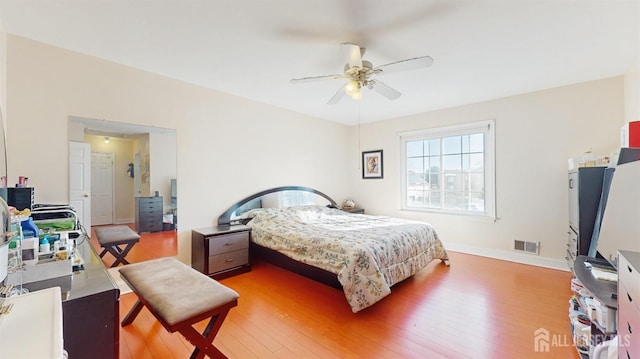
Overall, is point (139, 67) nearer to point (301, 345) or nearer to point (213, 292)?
point (213, 292)

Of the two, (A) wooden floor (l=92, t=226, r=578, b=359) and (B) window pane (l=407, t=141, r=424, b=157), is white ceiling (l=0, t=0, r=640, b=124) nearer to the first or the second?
(B) window pane (l=407, t=141, r=424, b=157)

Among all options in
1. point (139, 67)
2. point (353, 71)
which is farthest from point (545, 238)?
point (139, 67)

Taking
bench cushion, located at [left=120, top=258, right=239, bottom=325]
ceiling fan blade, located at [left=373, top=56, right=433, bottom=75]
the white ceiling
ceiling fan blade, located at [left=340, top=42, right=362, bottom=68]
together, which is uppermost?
the white ceiling

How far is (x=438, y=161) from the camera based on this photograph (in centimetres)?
459

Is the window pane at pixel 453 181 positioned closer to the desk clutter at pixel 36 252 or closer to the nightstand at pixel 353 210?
the nightstand at pixel 353 210

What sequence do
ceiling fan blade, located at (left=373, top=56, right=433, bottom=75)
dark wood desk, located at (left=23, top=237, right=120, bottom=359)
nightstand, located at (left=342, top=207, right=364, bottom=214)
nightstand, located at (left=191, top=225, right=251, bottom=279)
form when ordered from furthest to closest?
nightstand, located at (left=342, top=207, right=364, bottom=214) < nightstand, located at (left=191, top=225, right=251, bottom=279) < ceiling fan blade, located at (left=373, top=56, right=433, bottom=75) < dark wood desk, located at (left=23, top=237, right=120, bottom=359)

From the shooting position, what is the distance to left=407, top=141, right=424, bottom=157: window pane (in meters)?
4.82

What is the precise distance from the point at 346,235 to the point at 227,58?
2.22 metres

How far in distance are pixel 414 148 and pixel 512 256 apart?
2.27m

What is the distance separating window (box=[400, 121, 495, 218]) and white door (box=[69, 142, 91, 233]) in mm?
4571

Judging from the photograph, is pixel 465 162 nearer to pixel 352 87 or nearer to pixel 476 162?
pixel 476 162

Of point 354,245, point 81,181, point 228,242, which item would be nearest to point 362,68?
point 354,245

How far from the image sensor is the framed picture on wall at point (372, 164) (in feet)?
17.3

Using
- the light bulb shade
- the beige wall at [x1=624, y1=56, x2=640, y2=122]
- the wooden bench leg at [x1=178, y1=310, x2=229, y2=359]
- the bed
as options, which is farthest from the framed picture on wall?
the wooden bench leg at [x1=178, y1=310, x2=229, y2=359]
